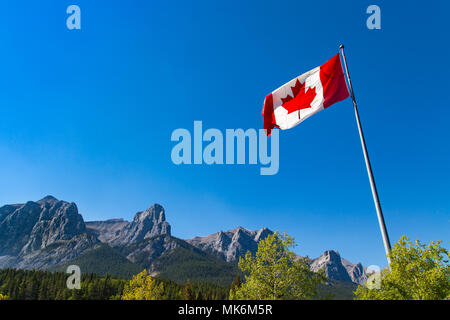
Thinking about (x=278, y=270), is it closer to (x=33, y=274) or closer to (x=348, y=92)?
(x=348, y=92)

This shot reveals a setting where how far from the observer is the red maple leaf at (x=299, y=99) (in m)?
16.5

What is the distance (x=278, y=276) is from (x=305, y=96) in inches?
610

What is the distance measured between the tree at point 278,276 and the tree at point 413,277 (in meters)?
8.01

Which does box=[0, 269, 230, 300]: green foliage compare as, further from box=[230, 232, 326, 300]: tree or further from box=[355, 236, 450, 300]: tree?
box=[355, 236, 450, 300]: tree

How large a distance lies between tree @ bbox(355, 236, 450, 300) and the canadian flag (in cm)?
899

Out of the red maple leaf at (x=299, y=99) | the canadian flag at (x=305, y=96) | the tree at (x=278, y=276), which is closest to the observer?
the canadian flag at (x=305, y=96)

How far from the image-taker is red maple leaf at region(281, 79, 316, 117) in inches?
650

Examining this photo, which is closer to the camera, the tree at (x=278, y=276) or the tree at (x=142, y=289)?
the tree at (x=278, y=276)

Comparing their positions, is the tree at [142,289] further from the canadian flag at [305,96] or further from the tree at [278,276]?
the canadian flag at [305,96]

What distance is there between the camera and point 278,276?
22.8 m

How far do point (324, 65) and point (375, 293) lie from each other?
13252 millimetres

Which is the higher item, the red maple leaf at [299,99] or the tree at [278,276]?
the red maple leaf at [299,99]

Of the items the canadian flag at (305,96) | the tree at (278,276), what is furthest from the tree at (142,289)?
the canadian flag at (305,96)

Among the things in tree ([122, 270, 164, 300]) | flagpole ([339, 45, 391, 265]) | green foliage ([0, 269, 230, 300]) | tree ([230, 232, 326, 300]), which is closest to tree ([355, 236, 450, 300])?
flagpole ([339, 45, 391, 265])
